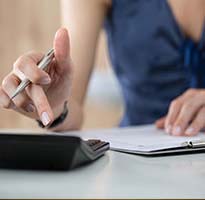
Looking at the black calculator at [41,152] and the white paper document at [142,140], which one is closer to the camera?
the black calculator at [41,152]

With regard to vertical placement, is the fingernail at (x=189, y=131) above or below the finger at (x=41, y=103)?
below

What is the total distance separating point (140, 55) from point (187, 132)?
0.48 m

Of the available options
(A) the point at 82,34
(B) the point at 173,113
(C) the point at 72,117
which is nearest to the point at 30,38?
(A) the point at 82,34

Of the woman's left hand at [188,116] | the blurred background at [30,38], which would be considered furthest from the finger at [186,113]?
the blurred background at [30,38]

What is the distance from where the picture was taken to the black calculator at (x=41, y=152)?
49cm

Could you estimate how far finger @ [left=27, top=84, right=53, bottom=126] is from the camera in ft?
2.30

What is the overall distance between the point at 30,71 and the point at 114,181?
0.27 m

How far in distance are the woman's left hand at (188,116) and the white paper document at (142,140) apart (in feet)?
0.05

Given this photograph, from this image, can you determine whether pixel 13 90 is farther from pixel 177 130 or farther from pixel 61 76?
pixel 177 130

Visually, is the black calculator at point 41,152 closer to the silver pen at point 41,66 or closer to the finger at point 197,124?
the silver pen at point 41,66

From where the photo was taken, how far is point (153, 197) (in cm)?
44

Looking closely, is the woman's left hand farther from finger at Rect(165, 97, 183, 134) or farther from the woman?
the woman

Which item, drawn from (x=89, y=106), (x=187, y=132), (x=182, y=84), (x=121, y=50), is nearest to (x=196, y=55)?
(x=182, y=84)

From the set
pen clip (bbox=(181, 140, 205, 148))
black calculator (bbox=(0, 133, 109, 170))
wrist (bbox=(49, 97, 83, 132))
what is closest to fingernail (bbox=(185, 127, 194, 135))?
pen clip (bbox=(181, 140, 205, 148))
